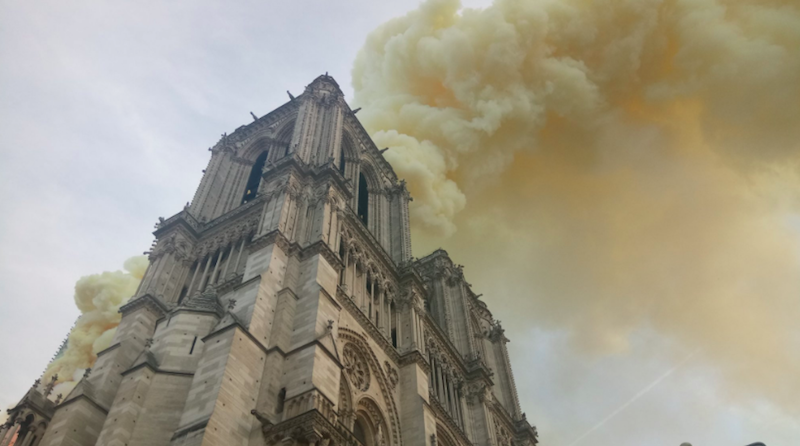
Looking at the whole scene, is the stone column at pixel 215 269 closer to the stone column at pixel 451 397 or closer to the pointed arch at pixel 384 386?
the pointed arch at pixel 384 386

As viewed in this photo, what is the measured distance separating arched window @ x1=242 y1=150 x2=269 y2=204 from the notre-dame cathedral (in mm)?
148

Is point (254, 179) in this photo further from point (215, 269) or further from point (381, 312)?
point (381, 312)

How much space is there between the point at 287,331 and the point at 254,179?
17.7 meters

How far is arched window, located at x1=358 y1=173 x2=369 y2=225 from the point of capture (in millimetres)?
37872

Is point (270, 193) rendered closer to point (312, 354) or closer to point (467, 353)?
point (312, 354)

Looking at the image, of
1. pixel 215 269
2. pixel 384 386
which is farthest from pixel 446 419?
pixel 215 269

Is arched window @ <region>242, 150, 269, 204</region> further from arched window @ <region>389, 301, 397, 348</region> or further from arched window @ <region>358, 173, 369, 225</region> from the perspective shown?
arched window @ <region>389, 301, 397, 348</region>

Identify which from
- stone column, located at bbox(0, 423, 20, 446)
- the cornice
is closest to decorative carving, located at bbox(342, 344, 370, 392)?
the cornice

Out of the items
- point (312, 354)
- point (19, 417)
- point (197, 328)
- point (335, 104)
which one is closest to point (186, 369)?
point (197, 328)

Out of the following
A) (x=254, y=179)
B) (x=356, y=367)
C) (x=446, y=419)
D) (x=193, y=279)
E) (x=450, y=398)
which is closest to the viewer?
(x=356, y=367)

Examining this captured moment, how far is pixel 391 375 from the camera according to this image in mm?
26438

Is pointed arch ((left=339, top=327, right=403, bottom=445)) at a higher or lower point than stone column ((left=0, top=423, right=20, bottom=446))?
higher

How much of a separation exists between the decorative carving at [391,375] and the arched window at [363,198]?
1226 centimetres

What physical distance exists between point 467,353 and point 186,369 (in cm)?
2011
